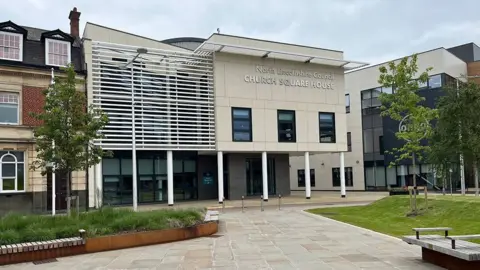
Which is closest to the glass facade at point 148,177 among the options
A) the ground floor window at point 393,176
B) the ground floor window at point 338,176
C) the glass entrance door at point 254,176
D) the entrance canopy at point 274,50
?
the glass entrance door at point 254,176

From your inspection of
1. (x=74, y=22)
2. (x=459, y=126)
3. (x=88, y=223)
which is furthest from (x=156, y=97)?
(x=88, y=223)

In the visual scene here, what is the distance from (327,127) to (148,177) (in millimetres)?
15129

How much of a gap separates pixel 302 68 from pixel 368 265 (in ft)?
→ 98.7

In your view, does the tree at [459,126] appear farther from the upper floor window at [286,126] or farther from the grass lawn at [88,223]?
the upper floor window at [286,126]

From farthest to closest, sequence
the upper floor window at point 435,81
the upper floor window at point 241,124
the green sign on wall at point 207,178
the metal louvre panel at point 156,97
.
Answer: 1. the upper floor window at point 435,81
2. the green sign on wall at point 207,178
3. the upper floor window at point 241,124
4. the metal louvre panel at point 156,97

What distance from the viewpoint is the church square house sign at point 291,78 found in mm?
36066

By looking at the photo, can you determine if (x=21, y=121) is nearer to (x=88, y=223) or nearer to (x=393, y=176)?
(x=88, y=223)

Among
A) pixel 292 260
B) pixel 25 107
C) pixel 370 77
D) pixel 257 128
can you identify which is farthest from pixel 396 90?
pixel 370 77

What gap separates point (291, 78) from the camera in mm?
37438

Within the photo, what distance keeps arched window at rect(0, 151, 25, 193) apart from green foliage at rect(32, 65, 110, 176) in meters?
11.8

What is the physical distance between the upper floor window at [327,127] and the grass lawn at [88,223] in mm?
25605

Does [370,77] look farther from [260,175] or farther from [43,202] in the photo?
[43,202]

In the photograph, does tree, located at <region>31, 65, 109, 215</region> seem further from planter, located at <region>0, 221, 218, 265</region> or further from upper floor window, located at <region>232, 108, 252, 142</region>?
upper floor window, located at <region>232, 108, 252, 142</region>

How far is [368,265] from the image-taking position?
9.13 metres
